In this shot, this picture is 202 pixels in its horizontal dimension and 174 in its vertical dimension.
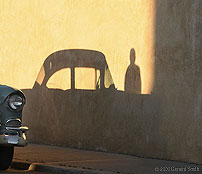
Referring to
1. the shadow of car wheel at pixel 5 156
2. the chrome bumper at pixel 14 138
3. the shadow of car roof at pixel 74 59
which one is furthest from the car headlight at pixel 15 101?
the shadow of car roof at pixel 74 59

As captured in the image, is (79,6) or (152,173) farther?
(79,6)

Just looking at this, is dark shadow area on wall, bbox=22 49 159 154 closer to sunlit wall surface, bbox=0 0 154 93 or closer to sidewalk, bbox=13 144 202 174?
sunlit wall surface, bbox=0 0 154 93

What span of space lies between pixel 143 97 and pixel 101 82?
4.23 feet

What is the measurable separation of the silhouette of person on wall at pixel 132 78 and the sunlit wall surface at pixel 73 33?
10 cm

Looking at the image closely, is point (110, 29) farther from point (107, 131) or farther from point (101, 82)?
point (107, 131)

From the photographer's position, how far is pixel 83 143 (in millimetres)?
13352

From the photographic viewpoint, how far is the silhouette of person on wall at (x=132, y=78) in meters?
12.2

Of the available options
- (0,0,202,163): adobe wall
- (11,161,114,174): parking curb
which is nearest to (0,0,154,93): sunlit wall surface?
(0,0,202,163): adobe wall

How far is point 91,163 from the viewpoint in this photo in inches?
421

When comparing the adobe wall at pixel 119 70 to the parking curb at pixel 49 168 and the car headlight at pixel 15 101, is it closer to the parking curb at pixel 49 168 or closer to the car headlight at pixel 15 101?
the parking curb at pixel 49 168

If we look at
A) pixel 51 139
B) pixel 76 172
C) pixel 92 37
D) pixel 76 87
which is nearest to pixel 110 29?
pixel 92 37

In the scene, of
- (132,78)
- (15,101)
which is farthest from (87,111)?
(15,101)

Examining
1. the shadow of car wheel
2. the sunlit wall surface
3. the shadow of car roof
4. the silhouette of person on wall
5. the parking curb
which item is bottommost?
the parking curb

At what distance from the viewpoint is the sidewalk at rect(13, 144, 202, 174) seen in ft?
32.4
